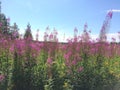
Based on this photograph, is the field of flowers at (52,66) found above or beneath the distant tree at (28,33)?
beneath

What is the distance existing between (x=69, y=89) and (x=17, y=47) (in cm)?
155

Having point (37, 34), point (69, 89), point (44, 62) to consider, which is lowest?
point (69, 89)

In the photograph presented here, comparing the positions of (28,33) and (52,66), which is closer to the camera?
(52,66)

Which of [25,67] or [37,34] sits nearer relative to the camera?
[25,67]

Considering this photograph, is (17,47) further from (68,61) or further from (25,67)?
(68,61)

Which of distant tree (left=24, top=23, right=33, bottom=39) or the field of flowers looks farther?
distant tree (left=24, top=23, right=33, bottom=39)

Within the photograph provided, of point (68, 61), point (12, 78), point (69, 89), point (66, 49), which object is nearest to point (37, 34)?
point (66, 49)

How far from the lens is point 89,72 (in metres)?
7.46

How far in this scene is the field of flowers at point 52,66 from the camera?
265 inches

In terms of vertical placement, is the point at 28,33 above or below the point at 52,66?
above

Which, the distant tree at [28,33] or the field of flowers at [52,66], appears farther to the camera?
the distant tree at [28,33]

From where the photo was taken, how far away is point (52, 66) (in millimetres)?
6895

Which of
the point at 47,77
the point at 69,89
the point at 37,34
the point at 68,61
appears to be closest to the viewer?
the point at 69,89

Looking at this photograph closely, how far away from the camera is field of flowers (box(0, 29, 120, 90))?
22.1 feet
